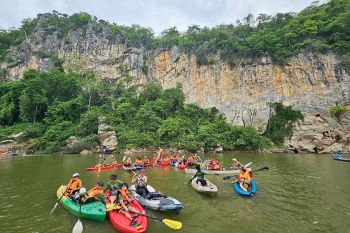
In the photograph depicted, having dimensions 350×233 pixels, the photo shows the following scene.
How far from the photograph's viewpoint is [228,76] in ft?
144

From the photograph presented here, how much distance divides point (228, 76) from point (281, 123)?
1216 centimetres

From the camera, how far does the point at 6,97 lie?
40625mm

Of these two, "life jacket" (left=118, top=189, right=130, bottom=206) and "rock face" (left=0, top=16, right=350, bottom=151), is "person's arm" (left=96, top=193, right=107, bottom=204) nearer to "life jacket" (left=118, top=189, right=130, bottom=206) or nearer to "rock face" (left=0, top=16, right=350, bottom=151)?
"life jacket" (left=118, top=189, right=130, bottom=206)

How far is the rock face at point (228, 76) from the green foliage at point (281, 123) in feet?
3.19

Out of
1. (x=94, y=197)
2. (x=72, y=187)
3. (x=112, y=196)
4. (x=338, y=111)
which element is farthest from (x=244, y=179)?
(x=338, y=111)

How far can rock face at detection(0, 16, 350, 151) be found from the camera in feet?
114

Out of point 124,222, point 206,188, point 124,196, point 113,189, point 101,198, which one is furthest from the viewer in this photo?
point 206,188

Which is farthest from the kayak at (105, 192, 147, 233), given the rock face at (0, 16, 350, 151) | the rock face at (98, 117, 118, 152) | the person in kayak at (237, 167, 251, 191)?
the rock face at (0, 16, 350, 151)

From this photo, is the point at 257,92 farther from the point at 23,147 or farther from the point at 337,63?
the point at 23,147

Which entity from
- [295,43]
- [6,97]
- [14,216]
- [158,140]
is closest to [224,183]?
[14,216]

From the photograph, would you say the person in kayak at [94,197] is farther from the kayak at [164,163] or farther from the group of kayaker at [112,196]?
the kayak at [164,163]

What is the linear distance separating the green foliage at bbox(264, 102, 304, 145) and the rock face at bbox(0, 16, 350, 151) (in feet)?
3.19

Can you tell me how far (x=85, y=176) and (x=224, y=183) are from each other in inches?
302

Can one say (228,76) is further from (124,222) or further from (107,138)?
(124,222)
